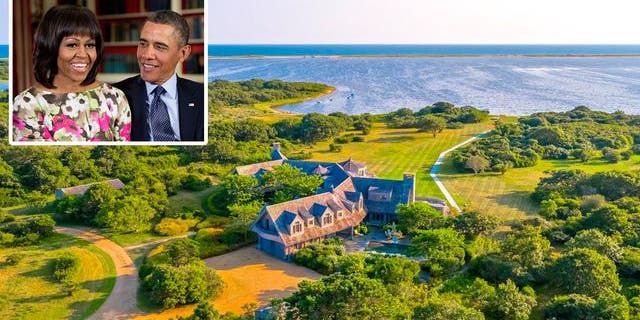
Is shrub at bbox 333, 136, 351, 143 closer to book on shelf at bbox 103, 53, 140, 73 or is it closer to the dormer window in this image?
the dormer window

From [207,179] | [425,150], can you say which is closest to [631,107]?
[425,150]

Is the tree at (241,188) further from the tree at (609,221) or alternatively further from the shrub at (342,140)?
the shrub at (342,140)

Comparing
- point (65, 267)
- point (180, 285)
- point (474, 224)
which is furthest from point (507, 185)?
point (65, 267)

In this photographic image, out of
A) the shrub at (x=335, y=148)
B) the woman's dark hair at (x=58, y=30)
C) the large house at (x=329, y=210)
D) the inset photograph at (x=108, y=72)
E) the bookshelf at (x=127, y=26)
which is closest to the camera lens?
the woman's dark hair at (x=58, y=30)

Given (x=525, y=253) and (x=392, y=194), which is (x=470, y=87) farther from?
(x=525, y=253)

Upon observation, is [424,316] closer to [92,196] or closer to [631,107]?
[92,196]

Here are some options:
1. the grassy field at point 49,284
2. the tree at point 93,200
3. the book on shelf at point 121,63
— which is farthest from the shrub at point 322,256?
the book on shelf at point 121,63
